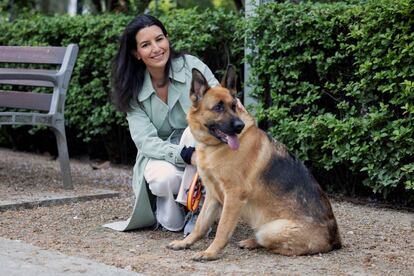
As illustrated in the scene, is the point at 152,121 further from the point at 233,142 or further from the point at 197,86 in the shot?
the point at 233,142

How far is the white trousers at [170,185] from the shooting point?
5398 millimetres

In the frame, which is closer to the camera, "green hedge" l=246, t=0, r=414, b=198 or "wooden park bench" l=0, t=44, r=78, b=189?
"green hedge" l=246, t=0, r=414, b=198

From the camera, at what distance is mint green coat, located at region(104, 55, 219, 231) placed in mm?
5574

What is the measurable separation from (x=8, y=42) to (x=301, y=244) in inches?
279

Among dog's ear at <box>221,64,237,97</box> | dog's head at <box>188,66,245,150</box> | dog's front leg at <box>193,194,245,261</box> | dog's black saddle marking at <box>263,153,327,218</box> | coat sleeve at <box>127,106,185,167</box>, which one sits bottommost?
dog's front leg at <box>193,194,245,261</box>

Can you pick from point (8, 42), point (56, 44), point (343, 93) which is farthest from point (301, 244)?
point (8, 42)

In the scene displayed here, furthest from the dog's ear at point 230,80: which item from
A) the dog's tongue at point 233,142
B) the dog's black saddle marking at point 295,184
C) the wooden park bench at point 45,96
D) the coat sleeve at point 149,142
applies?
the wooden park bench at point 45,96

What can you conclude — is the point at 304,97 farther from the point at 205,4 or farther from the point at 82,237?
the point at 205,4

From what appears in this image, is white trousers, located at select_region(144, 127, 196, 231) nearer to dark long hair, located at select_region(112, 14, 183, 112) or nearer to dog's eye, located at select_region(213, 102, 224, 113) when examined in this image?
dark long hair, located at select_region(112, 14, 183, 112)

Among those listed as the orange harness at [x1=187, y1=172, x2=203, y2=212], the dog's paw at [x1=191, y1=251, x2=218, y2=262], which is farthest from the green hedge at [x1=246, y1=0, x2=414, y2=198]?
the dog's paw at [x1=191, y1=251, x2=218, y2=262]

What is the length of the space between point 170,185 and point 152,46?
1.13 m

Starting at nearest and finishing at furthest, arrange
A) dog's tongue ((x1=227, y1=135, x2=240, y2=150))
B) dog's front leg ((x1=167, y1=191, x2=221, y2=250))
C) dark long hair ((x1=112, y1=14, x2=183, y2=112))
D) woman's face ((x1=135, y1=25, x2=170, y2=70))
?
dog's tongue ((x1=227, y1=135, x2=240, y2=150)) → dog's front leg ((x1=167, y1=191, x2=221, y2=250)) → woman's face ((x1=135, y1=25, x2=170, y2=70)) → dark long hair ((x1=112, y1=14, x2=183, y2=112))

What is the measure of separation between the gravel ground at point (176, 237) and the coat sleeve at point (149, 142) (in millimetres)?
635

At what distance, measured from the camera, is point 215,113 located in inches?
187
